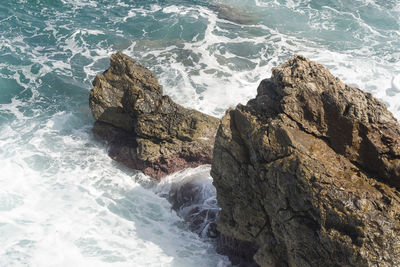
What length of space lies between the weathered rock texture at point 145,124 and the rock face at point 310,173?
4.47 meters

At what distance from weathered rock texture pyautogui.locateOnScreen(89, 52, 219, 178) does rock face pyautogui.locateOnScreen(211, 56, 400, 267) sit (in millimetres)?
4475

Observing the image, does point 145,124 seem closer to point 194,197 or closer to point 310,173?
point 194,197

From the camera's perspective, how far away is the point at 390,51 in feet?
90.0

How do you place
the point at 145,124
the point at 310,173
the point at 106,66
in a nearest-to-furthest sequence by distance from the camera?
the point at 310,173
the point at 145,124
the point at 106,66

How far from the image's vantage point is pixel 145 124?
15.5 m

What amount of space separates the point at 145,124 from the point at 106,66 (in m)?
10.8

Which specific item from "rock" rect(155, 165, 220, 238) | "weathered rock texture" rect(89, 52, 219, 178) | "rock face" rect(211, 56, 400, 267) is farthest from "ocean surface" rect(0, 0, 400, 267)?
"rock face" rect(211, 56, 400, 267)

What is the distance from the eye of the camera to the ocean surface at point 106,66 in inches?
506

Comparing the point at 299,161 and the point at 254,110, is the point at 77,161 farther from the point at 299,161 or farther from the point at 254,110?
the point at 299,161

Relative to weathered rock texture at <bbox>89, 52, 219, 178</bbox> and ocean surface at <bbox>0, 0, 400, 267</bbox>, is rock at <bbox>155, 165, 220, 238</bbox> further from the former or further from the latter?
weathered rock texture at <bbox>89, 52, 219, 178</bbox>

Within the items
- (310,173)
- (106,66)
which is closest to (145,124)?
(310,173)

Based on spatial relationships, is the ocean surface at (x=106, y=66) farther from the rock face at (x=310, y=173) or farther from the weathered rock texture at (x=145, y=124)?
the rock face at (x=310, y=173)

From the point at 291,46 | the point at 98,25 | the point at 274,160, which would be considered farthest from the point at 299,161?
the point at 98,25

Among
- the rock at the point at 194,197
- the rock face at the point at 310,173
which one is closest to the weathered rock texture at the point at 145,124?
the rock at the point at 194,197
